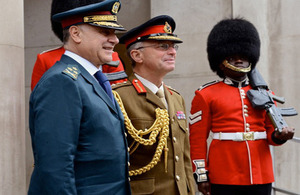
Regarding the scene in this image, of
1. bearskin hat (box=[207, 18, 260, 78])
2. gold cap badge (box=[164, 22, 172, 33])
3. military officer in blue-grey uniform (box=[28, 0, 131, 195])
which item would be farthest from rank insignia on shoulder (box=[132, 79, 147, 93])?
bearskin hat (box=[207, 18, 260, 78])

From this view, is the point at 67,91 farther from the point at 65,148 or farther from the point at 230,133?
the point at 230,133

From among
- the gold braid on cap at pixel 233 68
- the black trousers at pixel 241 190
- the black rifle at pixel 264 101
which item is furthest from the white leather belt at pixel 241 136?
the gold braid on cap at pixel 233 68

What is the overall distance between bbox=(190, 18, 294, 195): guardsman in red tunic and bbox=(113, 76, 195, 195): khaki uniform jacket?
0.89 metres

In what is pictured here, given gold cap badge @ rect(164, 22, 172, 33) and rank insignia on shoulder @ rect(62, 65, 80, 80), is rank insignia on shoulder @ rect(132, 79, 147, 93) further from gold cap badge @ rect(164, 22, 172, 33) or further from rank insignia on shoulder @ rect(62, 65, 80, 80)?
rank insignia on shoulder @ rect(62, 65, 80, 80)

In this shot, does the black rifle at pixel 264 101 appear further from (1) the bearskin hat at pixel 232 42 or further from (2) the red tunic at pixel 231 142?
(1) the bearskin hat at pixel 232 42

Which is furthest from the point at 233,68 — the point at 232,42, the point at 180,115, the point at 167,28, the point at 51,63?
the point at 51,63

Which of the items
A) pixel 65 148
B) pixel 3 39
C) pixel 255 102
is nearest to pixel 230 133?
pixel 255 102

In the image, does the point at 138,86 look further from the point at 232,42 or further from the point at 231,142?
the point at 232,42

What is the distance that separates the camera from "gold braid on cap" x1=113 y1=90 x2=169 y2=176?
10.6 ft

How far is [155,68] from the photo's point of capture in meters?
3.54

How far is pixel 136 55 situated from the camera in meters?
3.65

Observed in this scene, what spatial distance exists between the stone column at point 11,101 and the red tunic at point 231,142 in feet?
5.31

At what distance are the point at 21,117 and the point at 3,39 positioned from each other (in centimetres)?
74

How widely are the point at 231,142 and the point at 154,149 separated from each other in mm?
1312
